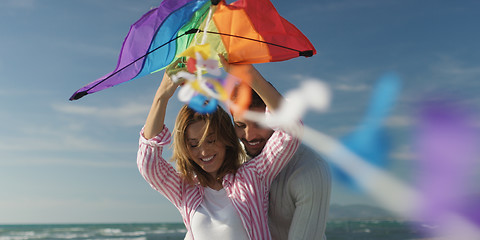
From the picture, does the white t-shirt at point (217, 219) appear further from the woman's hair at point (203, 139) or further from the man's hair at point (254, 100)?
the man's hair at point (254, 100)

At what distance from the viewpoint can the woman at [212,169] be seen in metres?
2.45

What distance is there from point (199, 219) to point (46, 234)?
26021 mm

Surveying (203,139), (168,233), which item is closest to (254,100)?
(203,139)

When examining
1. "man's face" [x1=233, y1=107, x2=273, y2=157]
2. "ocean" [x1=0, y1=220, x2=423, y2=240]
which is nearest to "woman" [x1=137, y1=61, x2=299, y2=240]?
"man's face" [x1=233, y1=107, x2=273, y2=157]

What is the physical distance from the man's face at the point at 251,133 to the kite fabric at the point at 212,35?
432 mm

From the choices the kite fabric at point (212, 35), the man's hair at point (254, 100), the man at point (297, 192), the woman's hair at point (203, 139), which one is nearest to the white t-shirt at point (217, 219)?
the woman's hair at point (203, 139)

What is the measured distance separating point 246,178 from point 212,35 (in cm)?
82

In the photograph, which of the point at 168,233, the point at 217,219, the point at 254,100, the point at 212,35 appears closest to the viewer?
the point at 217,219

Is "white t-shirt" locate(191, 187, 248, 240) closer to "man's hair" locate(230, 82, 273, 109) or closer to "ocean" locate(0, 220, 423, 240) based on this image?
"man's hair" locate(230, 82, 273, 109)

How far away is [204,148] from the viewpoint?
8.45 feet

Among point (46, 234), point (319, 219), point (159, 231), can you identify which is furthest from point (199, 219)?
point (46, 234)

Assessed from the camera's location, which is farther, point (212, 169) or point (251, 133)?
point (251, 133)

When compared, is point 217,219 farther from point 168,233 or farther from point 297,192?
point 168,233

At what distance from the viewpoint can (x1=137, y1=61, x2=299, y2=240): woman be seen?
2.45m
